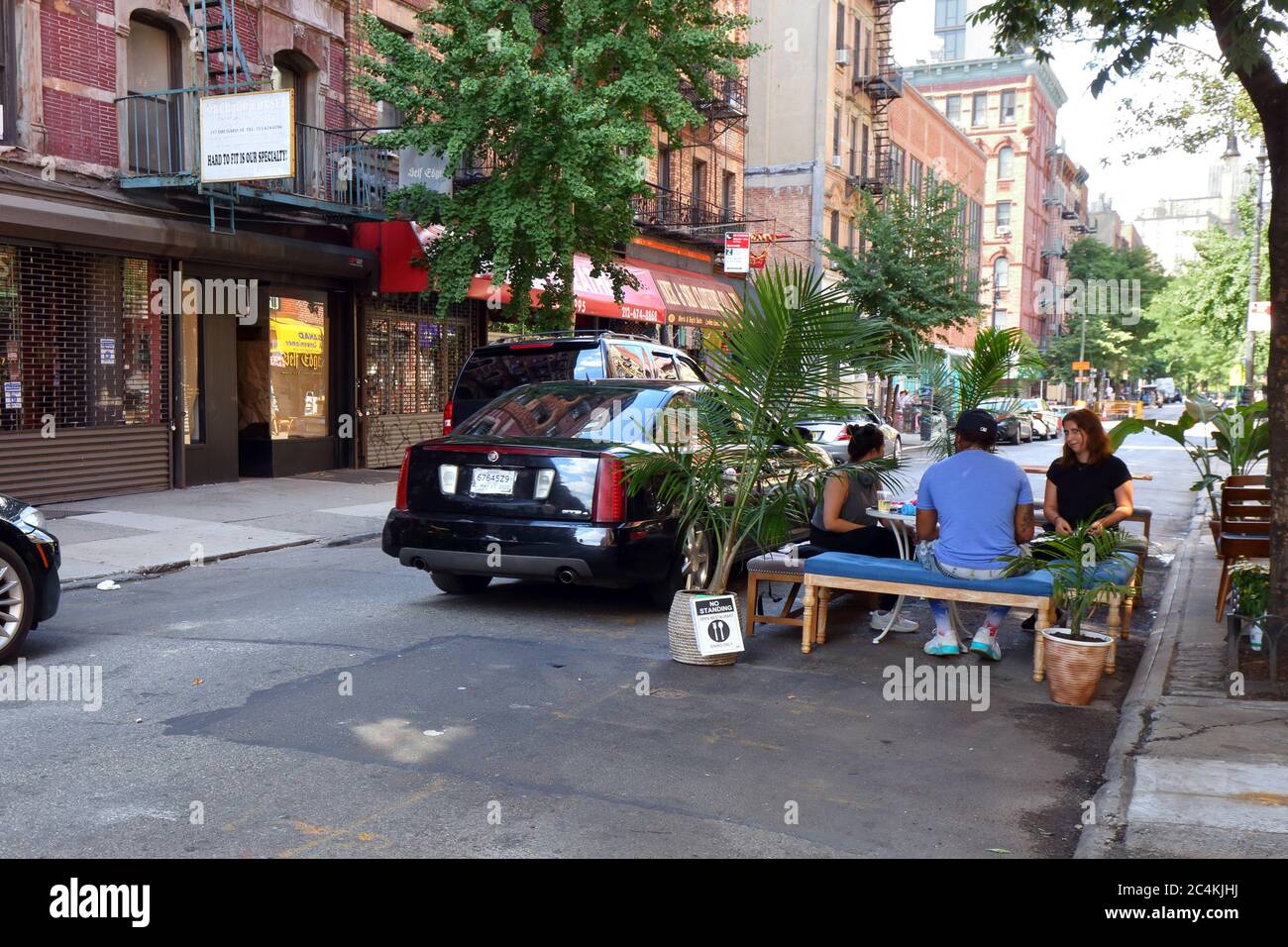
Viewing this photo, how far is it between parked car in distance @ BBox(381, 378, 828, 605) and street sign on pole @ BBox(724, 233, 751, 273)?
21951 mm

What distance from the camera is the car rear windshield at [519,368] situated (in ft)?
44.4

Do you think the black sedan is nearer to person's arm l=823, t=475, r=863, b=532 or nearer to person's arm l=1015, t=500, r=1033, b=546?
person's arm l=823, t=475, r=863, b=532

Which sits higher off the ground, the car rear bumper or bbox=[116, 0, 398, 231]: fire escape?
bbox=[116, 0, 398, 231]: fire escape

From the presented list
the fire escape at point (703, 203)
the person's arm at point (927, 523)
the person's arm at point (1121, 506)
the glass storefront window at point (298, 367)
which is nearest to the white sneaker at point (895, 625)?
the person's arm at point (927, 523)

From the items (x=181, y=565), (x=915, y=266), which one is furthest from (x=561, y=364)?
(x=915, y=266)

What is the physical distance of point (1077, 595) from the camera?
6.46 meters

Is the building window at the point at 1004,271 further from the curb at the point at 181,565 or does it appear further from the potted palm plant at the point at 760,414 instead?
the potted palm plant at the point at 760,414

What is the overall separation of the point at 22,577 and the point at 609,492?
11.5 feet

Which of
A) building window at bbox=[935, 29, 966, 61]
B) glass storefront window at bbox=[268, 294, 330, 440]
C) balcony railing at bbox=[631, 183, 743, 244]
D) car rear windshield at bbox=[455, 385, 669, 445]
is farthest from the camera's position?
building window at bbox=[935, 29, 966, 61]

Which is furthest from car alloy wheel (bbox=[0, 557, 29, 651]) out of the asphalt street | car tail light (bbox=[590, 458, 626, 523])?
car tail light (bbox=[590, 458, 626, 523])

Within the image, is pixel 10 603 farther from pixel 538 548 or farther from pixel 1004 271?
pixel 1004 271

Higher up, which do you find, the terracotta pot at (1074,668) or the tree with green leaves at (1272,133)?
the tree with green leaves at (1272,133)

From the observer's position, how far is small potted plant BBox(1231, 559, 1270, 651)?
6.91 meters

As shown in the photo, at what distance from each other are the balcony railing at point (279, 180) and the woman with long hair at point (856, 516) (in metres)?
10.1
